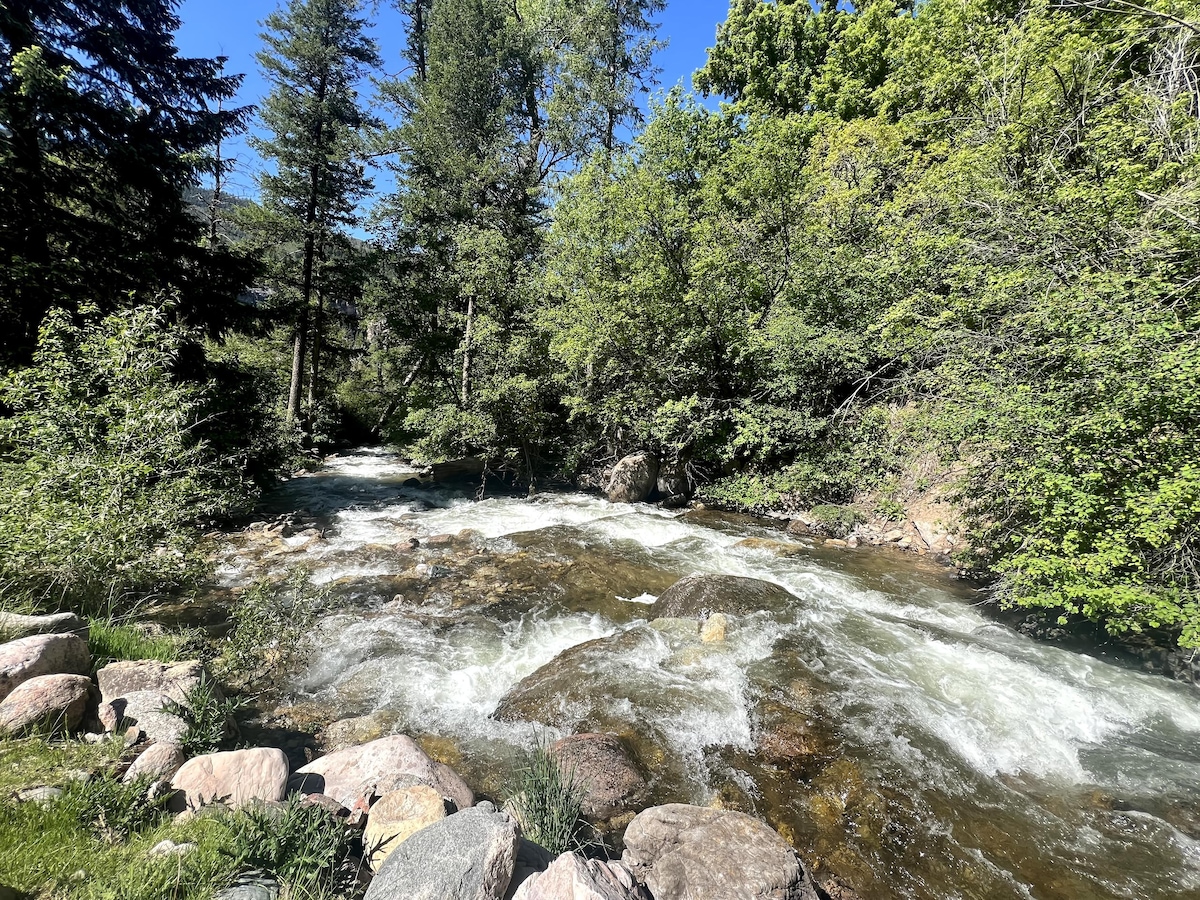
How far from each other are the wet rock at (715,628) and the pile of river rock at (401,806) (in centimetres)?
268

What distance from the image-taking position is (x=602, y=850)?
3613 millimetres

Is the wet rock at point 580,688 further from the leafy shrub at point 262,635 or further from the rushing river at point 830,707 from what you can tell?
the leafy shrub at point 262,635

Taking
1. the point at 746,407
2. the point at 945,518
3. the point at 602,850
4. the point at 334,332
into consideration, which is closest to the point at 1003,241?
the point at 945,518

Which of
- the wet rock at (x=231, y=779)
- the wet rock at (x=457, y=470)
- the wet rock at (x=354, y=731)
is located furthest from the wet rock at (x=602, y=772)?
the wet rock at (x=457, y=470)

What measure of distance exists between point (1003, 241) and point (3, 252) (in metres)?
17.9

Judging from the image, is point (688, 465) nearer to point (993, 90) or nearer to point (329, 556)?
point (329, 556)

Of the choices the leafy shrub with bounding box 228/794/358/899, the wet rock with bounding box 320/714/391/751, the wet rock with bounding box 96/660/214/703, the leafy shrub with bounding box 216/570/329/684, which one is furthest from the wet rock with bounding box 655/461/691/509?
the leafy shrub with bounding box 228/794/358/899

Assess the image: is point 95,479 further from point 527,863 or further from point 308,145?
point 308,145

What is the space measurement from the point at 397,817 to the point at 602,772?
1.85m

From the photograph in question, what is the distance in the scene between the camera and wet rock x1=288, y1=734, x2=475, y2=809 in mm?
3605

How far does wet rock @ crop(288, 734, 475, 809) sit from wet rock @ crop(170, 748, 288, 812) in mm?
251

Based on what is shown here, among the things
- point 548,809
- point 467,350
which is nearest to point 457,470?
point 467,350

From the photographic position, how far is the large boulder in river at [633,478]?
14.8m

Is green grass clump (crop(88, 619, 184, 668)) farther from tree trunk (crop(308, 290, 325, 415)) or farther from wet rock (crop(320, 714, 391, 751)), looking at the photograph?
tree trunk (crop(308, 290, 325, 415))
